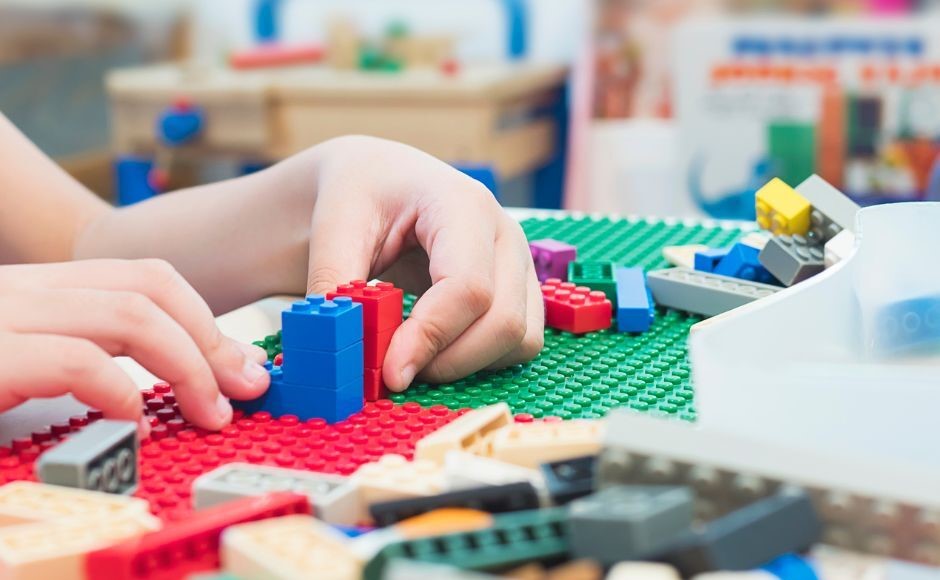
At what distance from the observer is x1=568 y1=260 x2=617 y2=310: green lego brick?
68 cm

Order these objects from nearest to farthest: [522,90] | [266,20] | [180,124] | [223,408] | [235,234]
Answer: [223,408] → [235,234] → [180,124] → [522,90] → [266,20]

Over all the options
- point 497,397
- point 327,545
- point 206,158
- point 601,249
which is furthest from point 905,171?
point 327,545

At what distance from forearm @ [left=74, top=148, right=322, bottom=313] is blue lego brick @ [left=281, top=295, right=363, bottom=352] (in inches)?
7.0

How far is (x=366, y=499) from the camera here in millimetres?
375

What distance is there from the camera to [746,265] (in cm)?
69

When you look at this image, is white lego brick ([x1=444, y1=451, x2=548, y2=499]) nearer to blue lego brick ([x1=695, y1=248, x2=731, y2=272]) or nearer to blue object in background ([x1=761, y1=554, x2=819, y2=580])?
blue object in background ([x1=761, y1=554, x2=819, y2=580])

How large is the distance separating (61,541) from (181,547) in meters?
0.04

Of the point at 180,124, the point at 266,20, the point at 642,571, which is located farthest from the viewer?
the point at 266,20

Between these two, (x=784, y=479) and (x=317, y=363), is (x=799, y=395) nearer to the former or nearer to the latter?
(x=784, y=479)

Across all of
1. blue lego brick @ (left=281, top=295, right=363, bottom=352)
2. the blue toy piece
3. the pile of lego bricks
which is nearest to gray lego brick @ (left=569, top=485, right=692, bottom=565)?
the pile of lego bricks

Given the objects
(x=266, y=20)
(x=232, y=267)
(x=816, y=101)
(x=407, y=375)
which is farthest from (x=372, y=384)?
(x=266, y=20)

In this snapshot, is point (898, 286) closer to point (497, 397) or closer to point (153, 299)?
point (497, 397)

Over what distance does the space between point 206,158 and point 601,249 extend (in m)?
1.36

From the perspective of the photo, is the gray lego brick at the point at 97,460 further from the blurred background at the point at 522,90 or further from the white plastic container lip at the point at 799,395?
the blurred background at the point at 522,90
